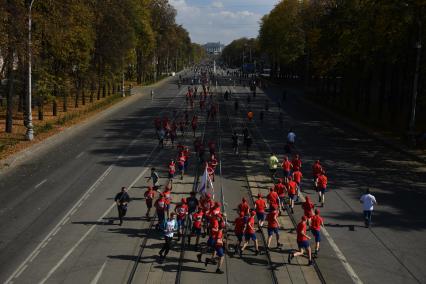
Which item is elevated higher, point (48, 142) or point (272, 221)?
point (272, 221)

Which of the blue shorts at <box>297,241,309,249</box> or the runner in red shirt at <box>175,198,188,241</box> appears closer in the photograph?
the blue shorts at <box>297,241,309,249</box>

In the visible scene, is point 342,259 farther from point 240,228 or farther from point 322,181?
point 322,181

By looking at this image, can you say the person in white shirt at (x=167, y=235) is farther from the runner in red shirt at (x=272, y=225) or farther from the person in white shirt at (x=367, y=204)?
the person in white shirt at (x=367, y=204)

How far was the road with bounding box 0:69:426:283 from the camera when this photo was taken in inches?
538

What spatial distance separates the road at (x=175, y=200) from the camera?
13.7 meters

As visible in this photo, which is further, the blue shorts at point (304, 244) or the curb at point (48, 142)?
the curb at point (48, 142)

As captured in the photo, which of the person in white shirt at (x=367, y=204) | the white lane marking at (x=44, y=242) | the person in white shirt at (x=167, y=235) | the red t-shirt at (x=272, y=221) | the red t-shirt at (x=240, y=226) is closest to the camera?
the white lane marking at (x=44, y=242)

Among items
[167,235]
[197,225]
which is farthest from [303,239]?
[167,235]

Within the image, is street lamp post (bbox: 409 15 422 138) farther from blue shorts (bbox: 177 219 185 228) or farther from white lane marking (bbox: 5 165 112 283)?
blue shorts (bbox: 177 219 185 228)

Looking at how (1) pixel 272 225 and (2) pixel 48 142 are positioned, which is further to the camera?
(2) pixel 48 142

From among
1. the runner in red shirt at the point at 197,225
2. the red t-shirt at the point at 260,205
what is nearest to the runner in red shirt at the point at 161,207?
the runner in red shirt at the point at 197,225

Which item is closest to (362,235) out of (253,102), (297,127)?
(297,127)

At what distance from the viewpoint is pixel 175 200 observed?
816 inches

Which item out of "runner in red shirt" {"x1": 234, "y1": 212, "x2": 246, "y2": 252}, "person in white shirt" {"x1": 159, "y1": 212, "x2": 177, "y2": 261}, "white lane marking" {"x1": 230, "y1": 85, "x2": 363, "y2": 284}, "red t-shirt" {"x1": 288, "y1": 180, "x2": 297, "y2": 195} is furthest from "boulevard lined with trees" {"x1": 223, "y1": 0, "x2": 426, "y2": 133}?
"person in white shirt" {"x1": 159, "y1": 212, "x2": 177, "y2": 261}
